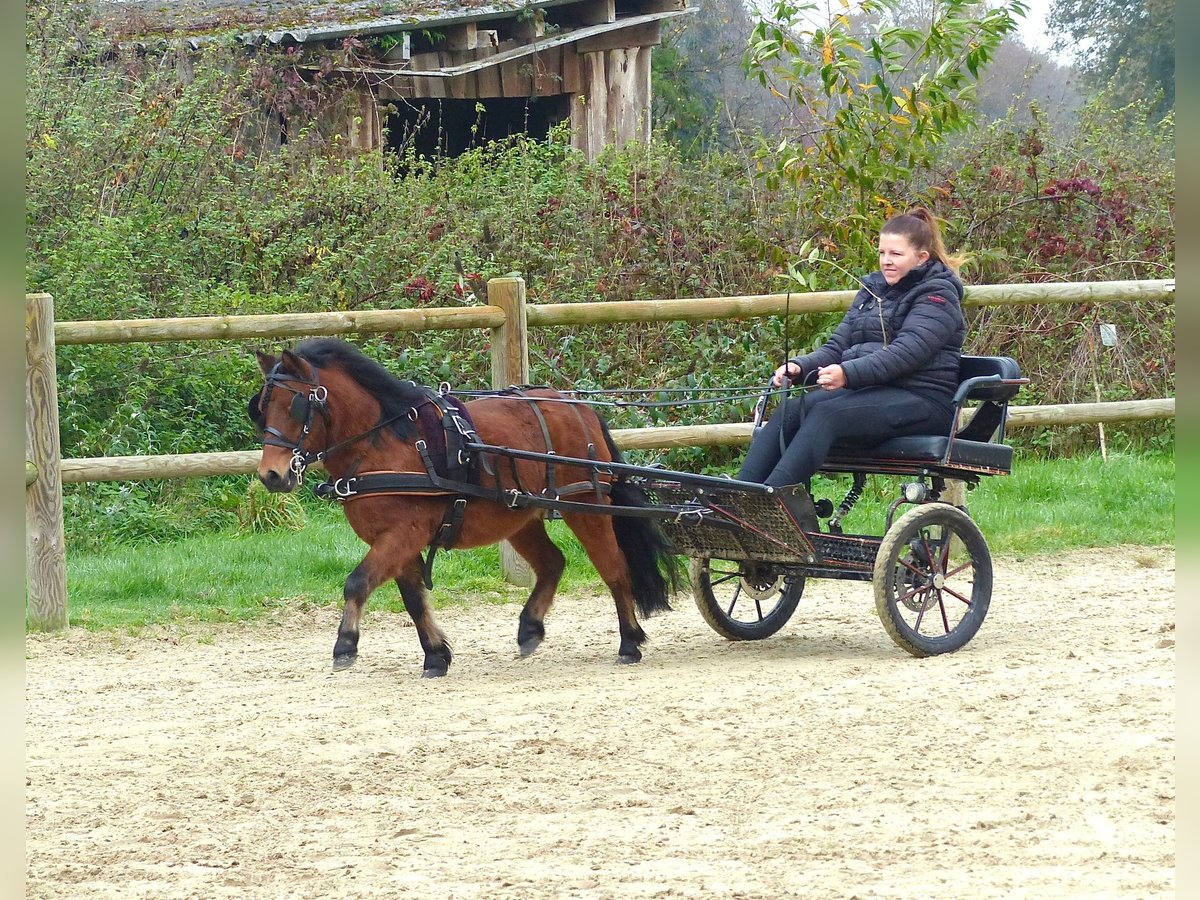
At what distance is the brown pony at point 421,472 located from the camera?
563cm

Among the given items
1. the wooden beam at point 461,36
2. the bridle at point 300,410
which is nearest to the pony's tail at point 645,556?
the bridle at point 300,410

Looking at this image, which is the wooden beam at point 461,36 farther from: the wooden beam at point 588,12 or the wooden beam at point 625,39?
the wooden beam at point 588,12

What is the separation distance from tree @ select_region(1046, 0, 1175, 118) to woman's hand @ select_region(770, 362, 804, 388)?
18.6 m

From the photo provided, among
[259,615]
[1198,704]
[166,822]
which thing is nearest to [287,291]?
[259,615]

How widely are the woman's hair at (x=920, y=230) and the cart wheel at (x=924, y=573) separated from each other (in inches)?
43.2

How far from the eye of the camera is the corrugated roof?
1339cm

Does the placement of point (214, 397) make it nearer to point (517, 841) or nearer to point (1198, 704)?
point (517, 841)

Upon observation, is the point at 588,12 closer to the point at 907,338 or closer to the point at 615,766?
the point at 907,338

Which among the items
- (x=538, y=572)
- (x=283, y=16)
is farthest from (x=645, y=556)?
(x=283, y=16)

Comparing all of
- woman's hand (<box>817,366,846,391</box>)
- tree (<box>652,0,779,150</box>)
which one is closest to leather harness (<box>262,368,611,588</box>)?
woman's hand (<box>817,366,846,391</box>)

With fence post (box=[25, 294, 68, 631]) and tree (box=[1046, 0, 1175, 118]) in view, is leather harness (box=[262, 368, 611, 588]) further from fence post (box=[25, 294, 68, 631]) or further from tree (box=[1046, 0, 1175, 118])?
tree (box=[1046, 0, 1175, 118])

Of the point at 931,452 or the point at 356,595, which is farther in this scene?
the point at 931,452

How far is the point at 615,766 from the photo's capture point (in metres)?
4.54

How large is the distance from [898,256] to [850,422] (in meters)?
0.78
